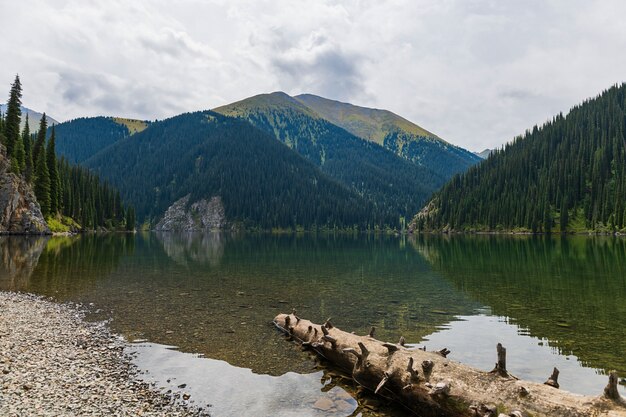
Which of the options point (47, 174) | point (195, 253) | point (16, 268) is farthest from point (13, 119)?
point (16, 268)

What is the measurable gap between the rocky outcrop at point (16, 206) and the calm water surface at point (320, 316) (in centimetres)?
6373

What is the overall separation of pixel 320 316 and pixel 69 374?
13803 mm

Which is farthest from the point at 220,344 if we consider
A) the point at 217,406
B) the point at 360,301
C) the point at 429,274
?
the point at 429,274

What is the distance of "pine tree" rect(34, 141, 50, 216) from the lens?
364 ft

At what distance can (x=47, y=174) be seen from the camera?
113 metres

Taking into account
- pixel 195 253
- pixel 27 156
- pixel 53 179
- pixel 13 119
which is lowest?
pixel 195 253

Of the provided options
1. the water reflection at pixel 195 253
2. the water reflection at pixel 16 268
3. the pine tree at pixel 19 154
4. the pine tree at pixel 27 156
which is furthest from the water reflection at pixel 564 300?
the pine tree at pixel 27 156

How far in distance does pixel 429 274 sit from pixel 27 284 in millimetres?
37011

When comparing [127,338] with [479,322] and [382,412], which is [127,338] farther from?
[479,322]

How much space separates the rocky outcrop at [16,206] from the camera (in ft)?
315

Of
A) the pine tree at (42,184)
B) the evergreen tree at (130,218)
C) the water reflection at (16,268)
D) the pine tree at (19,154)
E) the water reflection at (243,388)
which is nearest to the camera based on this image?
the water reflection at (243,388)

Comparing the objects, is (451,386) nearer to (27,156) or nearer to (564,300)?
(564,300)

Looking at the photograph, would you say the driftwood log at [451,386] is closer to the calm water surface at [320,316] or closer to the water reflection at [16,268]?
the calm water surface at [320,316]

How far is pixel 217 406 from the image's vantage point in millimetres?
11945
